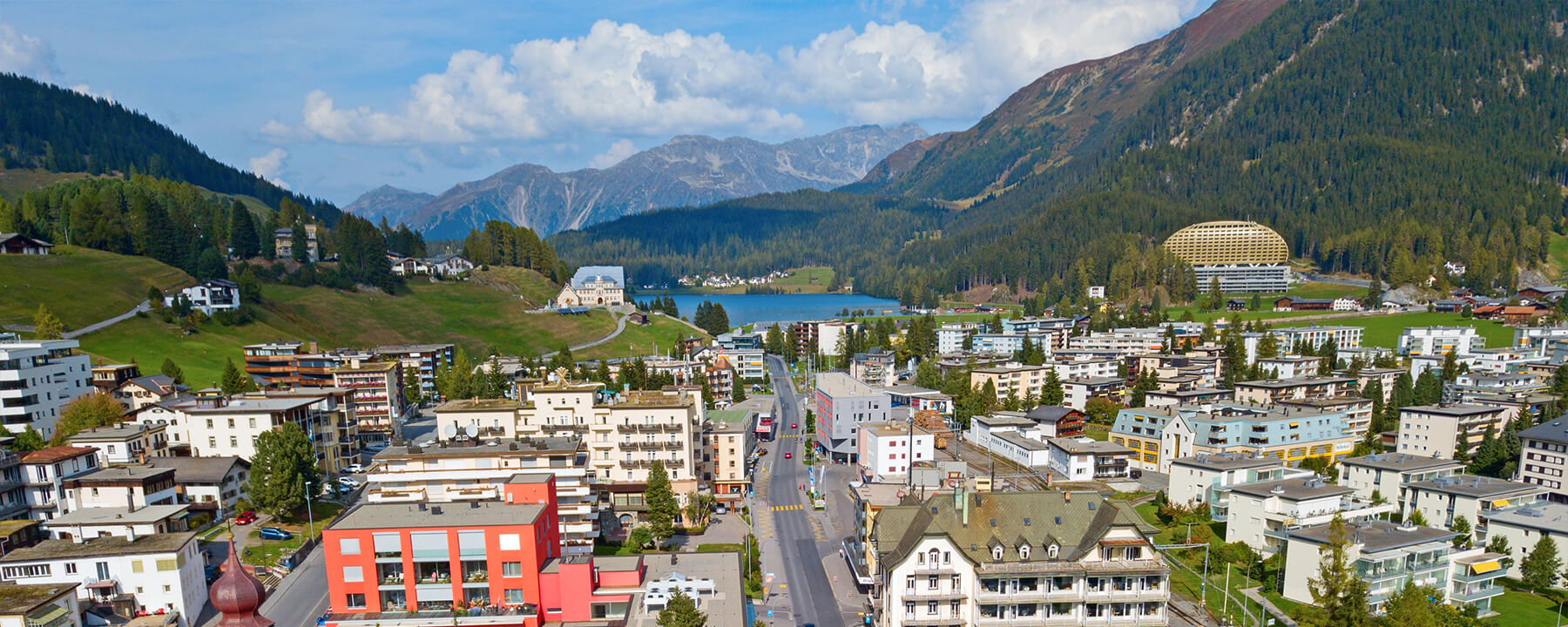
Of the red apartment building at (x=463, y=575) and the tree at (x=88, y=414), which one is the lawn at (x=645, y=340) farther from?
the red apartment building at (x=463, y=575)

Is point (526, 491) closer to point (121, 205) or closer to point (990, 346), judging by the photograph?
point (990, 346)

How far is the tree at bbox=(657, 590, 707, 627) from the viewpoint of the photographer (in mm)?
30078

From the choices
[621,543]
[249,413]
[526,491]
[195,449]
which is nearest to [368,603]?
[526,491]

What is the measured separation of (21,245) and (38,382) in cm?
5753

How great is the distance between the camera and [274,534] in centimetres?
4759

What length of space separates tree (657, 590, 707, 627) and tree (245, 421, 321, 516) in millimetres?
32923

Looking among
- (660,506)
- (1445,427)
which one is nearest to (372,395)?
(660,506)

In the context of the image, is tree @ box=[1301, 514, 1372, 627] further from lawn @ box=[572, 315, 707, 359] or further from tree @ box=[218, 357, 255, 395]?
lawn @ box=[572, 315, 707, 359]

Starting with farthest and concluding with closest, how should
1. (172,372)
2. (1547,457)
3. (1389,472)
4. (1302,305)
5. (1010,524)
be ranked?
(1302,305) < (172,372) < (1547,457) < (1389,472) < (1010,524)

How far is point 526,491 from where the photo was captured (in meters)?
39.9

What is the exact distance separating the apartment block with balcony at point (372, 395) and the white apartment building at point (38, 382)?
20031 mm

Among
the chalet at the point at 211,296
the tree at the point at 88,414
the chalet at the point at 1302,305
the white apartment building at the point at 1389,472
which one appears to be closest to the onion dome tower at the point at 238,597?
the tree at the point at 88,414

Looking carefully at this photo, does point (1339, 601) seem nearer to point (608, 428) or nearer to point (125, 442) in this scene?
point (608, 428)

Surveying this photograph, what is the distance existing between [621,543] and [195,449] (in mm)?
33330
